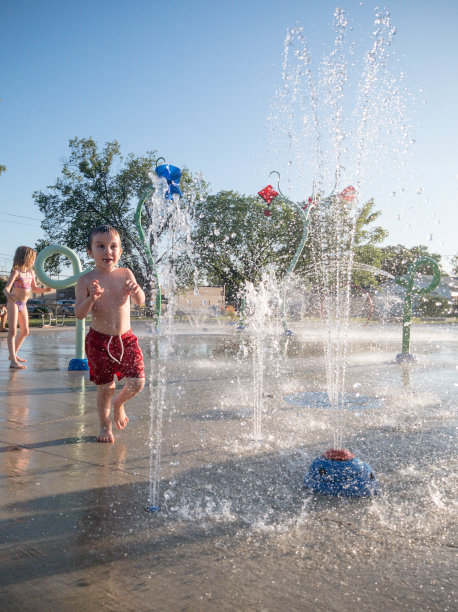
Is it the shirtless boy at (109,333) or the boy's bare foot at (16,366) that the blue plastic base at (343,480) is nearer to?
the shirtless boy at (109,333)

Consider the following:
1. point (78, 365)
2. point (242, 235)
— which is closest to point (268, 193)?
point (78, 365)

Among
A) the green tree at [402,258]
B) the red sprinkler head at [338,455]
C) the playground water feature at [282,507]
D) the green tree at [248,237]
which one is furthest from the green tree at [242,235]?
the red sprinkler head at [338,455]

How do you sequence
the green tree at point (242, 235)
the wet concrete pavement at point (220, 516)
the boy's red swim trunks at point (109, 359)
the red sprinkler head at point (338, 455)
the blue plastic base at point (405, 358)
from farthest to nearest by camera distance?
the green tree at point (242, 235), the blue plastic base at point (405, 358), the boy's red swim trunks at point (109, 359), the red sprinkler head at point (338, 455), the wet concrete pavement at point (220, 516)

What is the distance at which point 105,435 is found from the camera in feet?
11.9

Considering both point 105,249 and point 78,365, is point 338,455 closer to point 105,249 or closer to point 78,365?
point 105,249

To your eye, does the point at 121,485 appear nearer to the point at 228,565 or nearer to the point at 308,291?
the point at 228,565

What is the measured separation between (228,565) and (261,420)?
2.38 meters

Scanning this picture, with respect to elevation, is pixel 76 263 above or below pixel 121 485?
above

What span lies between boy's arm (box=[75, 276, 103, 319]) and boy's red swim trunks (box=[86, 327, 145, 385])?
0.22m

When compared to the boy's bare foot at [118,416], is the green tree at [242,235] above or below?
above

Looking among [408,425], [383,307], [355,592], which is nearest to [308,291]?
[383,307]

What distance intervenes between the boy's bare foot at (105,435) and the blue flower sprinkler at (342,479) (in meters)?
1.46

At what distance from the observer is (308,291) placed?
41094mm

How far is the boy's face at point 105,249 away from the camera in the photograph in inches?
146
